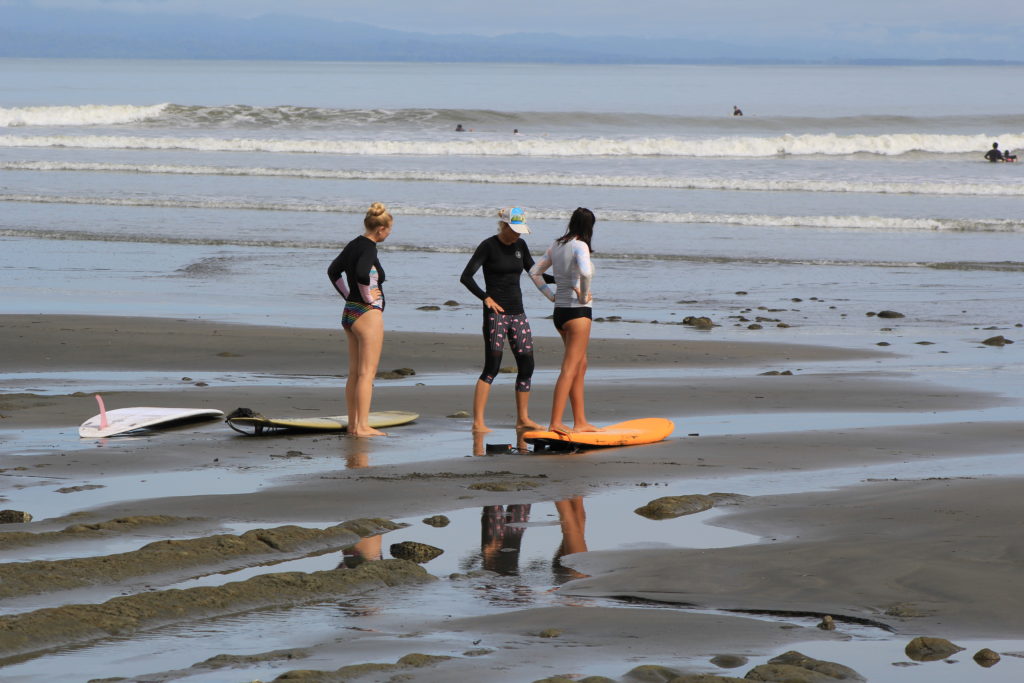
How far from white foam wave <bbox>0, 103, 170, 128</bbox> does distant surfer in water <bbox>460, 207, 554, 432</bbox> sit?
181ft

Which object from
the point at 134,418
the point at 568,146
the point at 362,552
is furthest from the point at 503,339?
the point at 568,146

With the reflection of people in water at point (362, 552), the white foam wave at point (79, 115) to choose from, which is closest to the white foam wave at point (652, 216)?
the reflection of people in water at point (362, 552)

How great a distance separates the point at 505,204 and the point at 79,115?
38.6 m

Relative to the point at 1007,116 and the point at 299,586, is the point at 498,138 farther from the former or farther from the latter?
the point at 299,586

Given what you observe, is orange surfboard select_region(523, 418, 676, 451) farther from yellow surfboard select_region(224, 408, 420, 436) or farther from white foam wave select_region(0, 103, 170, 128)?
white foam wave select_region(0, 103, 170, 128)

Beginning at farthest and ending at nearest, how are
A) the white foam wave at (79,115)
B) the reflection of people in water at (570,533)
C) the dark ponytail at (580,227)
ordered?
the white foam wave at (79,115), the dark ponytail at (580,227), the reflection of people in water at (570,533)

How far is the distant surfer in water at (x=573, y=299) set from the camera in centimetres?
918

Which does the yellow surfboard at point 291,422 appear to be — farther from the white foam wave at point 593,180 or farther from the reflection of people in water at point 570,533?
the white foam wave at point 593,180

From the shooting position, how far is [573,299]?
30.8 feet

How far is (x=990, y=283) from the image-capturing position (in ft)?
63.3

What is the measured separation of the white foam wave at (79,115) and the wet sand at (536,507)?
51978 mm

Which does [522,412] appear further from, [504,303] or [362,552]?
[362,552]

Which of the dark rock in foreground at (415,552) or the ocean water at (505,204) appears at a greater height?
the ocean water at (505,204)

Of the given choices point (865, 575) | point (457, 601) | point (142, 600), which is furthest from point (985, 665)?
point (142, 600)
